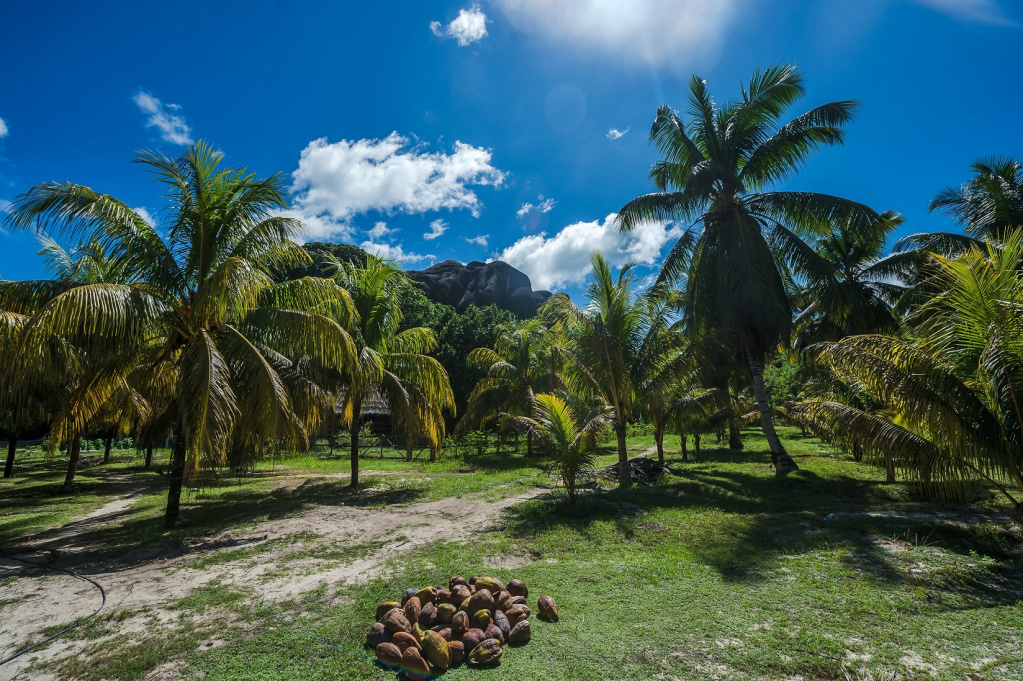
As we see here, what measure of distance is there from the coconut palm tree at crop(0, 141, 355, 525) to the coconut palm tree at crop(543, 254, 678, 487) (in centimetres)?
556

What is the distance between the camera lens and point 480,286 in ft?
201

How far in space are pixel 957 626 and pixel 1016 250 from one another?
15.2ft

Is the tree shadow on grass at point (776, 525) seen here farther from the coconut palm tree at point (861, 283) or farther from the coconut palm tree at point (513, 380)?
the coconut palm tree at point (513, 380)

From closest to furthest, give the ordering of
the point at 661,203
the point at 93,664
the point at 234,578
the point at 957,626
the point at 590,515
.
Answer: the point at 93,664
the point at 957,626
the point at 234,578
the point at 590,515
the point at 661,203

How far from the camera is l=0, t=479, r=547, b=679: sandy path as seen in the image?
4.64 meters

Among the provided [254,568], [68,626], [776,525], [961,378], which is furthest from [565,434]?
[68,626]

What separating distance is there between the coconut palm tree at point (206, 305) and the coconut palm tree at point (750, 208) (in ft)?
31.2

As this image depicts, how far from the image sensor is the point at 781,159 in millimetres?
12844

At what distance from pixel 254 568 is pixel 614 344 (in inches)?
337

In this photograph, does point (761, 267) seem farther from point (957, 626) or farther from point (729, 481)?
point (957, 626)

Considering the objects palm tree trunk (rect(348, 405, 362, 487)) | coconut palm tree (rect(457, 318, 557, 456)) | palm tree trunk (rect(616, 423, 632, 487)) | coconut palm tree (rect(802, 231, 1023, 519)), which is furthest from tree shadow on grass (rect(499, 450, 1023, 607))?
coconut palm tree (rect(457, 318, 557, 456))

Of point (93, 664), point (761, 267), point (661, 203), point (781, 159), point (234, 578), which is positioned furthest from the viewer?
point (661, 203)

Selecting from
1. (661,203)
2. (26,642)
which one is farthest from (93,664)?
(661,203)

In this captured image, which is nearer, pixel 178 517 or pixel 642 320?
pixel 178 517
